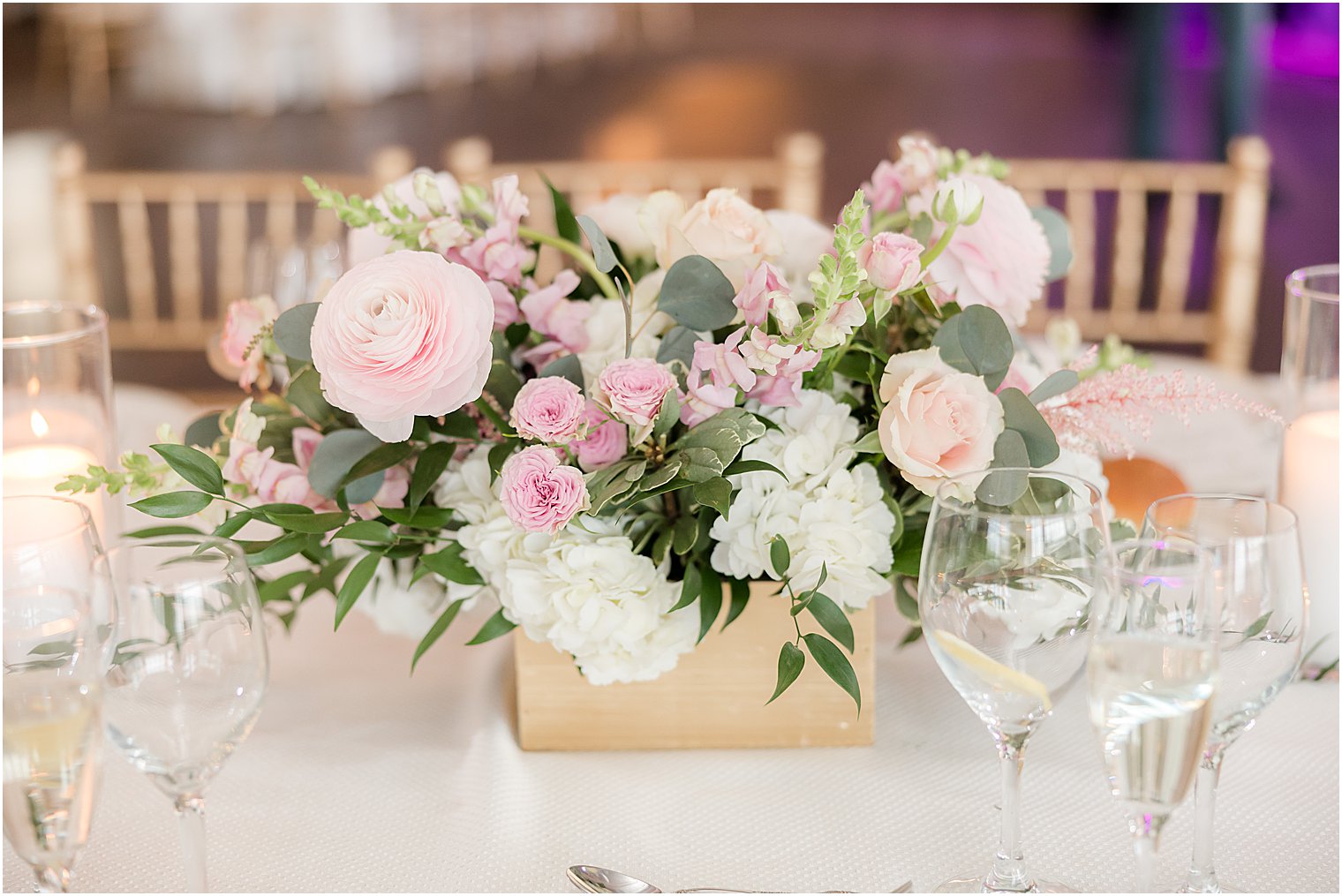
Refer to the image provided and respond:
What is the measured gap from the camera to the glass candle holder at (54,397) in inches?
39.3

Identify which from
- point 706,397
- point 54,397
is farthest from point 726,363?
point 54,397

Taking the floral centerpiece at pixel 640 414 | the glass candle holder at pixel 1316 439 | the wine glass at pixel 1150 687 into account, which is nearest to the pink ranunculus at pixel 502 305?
the floral centerpiece at pixel 640 414

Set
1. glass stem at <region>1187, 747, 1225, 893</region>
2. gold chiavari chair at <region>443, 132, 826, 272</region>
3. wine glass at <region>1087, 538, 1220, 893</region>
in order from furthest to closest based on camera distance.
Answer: gold chiavari chair at <region>443, 132, 826, 272</region> < glass stem at <region>1187, 747, 1225, 893</region> < wine glass at <region>1087, 538, 1220, 893</region>

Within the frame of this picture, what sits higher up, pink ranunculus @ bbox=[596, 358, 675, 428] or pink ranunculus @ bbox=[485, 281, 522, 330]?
pink ranunculus @ bbox=[485, 281, 522, 330]

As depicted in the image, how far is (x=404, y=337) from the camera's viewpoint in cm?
69

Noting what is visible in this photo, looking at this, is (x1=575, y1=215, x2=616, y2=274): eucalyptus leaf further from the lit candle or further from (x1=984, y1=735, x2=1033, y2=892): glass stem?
the lit candle

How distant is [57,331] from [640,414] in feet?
1.95

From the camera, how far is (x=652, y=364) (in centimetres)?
71

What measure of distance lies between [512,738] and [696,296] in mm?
353

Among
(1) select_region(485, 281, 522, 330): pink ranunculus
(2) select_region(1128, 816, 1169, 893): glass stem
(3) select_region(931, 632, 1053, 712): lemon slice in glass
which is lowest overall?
(2) select_region(1128, 816, 1169, 893): glass stem

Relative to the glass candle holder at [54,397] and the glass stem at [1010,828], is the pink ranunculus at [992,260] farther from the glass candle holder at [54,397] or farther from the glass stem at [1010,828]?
the glass candle holder at [54,397]

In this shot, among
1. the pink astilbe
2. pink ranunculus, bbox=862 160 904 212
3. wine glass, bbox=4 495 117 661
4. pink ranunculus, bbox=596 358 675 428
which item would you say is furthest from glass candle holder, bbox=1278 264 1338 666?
wine glass, bbox=4 495 117 661

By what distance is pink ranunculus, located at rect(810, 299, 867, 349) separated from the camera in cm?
70

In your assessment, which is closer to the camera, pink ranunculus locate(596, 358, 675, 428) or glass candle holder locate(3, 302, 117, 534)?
pink ranunculus locate(596, 358, 675, 428)
